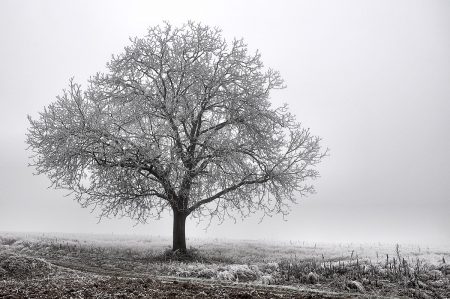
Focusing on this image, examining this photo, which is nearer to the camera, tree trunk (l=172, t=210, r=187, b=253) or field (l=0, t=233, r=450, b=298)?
field (l=0, t=233, r=450, b=298)

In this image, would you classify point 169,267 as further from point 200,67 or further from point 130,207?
point 200,67

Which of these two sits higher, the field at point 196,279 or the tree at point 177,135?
the tree at point 177,135

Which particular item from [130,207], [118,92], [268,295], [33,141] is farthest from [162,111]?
[268,295]

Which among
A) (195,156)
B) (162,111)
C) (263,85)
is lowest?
(195,156)

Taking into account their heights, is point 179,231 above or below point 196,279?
above

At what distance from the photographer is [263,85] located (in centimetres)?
2381

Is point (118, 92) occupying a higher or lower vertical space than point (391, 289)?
higher

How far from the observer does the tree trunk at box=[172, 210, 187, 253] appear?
23.6 meters

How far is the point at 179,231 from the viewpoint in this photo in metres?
23.8

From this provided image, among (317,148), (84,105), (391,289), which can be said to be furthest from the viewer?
(317,148)

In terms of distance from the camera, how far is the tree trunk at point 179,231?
23562 millimetres

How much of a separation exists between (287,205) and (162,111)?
8847 mm

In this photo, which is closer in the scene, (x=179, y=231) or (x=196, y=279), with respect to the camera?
(x=196, y=279)

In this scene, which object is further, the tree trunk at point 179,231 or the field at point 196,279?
the tree trunk at point 179,231
